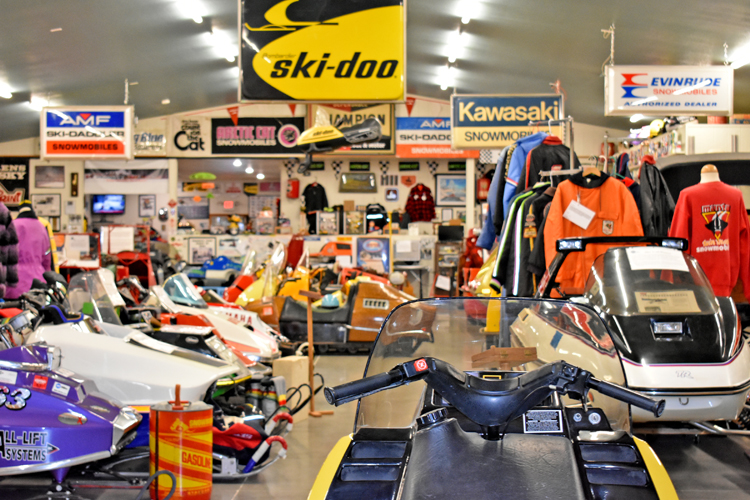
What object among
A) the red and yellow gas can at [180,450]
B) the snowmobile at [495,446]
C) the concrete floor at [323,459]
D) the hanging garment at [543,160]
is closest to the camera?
the snowmobile at [495,446]

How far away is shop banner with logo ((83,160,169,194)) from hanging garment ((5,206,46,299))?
29.5 ft

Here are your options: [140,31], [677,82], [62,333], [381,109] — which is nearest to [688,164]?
[677,82]

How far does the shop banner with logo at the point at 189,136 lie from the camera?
48.2ft

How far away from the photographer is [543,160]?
17.0 feet

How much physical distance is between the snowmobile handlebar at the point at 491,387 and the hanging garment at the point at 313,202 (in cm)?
1341

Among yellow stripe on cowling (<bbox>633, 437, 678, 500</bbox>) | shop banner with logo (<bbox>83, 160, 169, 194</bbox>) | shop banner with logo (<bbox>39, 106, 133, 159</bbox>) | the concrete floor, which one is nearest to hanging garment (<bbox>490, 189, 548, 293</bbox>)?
the concrete floor

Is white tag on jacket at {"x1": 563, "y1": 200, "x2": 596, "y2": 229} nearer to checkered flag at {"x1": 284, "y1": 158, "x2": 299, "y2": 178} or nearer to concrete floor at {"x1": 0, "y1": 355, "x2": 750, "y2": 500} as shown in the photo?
concrete floor at {"x1": 0, "y1": 355, "x2": 750, "y2": 500}

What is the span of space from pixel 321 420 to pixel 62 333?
1849mm

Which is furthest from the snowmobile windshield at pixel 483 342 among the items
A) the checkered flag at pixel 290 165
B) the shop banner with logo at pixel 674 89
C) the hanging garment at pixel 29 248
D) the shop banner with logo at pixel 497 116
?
the checkered flag at pixel 290 165

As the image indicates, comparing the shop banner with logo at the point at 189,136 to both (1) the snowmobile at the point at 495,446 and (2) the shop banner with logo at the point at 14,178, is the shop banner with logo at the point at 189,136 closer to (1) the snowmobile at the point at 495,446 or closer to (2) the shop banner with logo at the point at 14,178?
(2) the shop banner with logo at the point at 14,178

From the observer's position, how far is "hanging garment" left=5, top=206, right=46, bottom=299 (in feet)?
19.0

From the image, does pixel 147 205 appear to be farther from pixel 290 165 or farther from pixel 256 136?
pixel 290 165

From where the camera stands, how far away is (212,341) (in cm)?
407

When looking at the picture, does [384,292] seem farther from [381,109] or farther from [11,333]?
[381,109]
